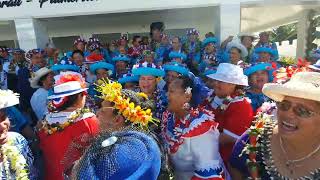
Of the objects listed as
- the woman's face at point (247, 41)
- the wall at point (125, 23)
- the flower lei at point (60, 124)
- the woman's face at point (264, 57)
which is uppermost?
the wall at point (125, 23)

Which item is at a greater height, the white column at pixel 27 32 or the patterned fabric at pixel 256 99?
the white column at pixel 27 32

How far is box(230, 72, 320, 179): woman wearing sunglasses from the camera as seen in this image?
6.21 ft

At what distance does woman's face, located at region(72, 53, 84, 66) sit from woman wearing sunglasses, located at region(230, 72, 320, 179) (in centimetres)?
474

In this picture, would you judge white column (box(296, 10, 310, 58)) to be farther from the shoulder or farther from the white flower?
the shoulder

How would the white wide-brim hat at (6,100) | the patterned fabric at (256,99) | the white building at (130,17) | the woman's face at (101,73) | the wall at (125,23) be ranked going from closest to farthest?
the white wide-brim hat at (6,100), the patterned fabric at (256,99), the woman's face at (101,73), the white building at (130,17), the wall at (125,23)

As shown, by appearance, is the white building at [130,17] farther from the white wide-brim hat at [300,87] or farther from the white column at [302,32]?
the white wide-brim hat at [300,87]

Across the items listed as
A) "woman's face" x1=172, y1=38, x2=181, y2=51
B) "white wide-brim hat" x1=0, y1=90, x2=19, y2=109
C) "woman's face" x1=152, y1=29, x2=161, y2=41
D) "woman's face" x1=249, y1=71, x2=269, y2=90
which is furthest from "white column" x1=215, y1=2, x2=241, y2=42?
"white wide-brim hat" x1=0, y1=90, x2=19, y2=109

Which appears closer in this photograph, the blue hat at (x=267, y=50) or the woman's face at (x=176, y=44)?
the blue hat at (x=267, y=50)

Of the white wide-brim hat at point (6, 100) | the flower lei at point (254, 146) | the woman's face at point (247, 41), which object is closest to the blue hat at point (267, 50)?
the woman's face at point (247, 41)

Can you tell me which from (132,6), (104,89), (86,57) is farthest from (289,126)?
(132,6)

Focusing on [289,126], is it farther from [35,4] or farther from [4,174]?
[35,4]

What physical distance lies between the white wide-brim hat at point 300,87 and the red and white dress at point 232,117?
49.2 inches

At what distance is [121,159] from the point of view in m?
1.19

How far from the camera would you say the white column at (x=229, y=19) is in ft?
23.6
